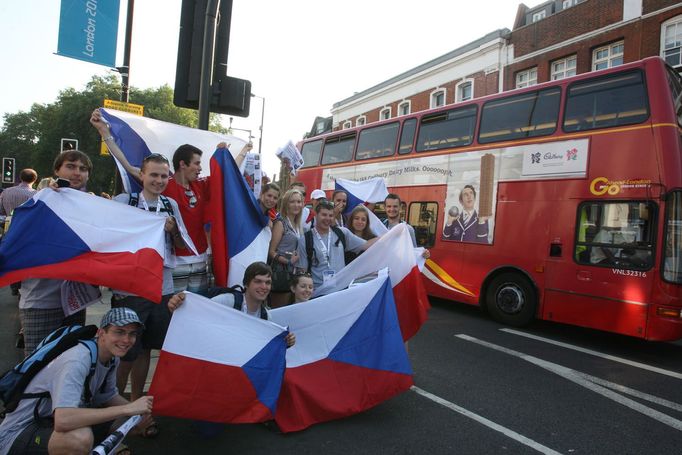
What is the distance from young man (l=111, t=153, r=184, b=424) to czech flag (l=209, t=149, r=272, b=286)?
352 millimetres

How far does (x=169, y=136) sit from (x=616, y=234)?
6275 millimetres

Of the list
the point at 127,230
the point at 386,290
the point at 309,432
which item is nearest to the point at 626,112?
the point at 386,290

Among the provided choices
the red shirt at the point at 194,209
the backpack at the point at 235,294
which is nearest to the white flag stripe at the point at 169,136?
the red shirt at the point at 194,209

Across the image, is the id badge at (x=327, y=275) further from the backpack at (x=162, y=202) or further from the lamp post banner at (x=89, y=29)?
the lamp post banner at (x=89, y=29)

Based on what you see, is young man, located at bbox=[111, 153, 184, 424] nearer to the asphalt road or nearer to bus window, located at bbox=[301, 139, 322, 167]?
the asphalt road

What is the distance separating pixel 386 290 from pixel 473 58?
21.4 meters

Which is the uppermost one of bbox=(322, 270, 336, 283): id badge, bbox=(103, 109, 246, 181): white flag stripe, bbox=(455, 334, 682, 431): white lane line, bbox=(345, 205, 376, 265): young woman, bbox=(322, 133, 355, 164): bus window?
bbox=(322, 133, 355, 164): bus window

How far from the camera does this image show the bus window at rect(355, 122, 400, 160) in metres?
10.6

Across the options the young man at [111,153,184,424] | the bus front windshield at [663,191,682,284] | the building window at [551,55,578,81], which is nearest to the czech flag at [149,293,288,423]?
the young man at [111,153,184,424]

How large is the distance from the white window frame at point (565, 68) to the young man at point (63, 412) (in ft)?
65.9

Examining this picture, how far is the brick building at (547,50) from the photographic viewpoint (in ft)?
50.3

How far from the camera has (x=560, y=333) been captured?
24.9ft

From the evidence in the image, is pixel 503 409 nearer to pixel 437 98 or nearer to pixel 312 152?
pixel 312 152

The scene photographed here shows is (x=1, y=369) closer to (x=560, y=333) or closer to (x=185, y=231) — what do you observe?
(x=185, y=231)
